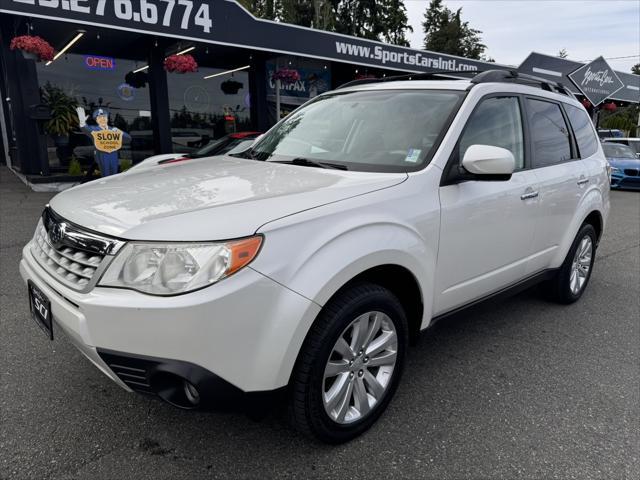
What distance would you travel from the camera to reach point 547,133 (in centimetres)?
362

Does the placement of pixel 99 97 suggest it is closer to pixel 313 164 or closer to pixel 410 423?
pixel 313 164

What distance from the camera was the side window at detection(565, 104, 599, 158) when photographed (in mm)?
4039

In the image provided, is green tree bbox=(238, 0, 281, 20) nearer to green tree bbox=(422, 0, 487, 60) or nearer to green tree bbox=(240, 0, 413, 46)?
green tree bbox=(240, 0, 413, 46)

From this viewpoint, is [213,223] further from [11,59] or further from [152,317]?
[11,59]

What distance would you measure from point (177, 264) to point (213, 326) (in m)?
0.27

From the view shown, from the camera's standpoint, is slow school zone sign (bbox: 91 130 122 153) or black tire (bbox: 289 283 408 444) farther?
slow school zone sign (bbox: 91 130 122 153)

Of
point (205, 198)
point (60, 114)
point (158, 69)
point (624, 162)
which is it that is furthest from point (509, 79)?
point (624, 162)

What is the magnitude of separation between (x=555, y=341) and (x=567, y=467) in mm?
1486

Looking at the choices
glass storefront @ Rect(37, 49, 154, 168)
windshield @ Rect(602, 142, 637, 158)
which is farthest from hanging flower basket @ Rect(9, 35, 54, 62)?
windshield @ Rect(602, 142, 637, 158)

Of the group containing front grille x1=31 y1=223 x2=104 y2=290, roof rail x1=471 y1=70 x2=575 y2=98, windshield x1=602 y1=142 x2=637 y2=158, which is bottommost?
windshield x1=602 y1=142 x2=637 y2=158

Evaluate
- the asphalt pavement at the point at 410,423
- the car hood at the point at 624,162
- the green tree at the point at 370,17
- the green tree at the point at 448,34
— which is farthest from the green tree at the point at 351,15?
the asphalt pavement at the point at 410,423

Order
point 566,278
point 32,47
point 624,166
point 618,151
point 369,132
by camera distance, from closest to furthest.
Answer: point 369,132, point 566,278, point 32,47, point 624,166, point 618,151

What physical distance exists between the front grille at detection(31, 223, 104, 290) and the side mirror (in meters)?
1.81

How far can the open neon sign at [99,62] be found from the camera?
12531mm
